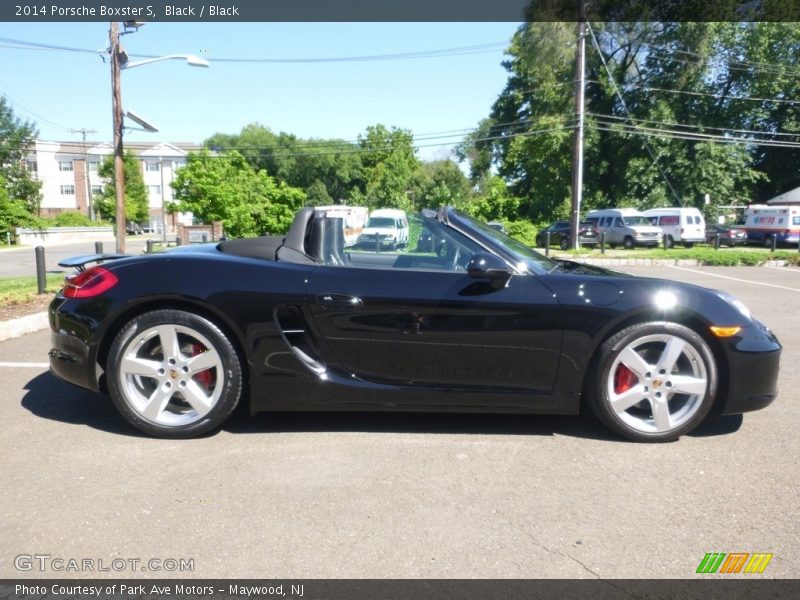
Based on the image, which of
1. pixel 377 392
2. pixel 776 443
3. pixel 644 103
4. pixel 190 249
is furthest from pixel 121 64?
pixel 644 103

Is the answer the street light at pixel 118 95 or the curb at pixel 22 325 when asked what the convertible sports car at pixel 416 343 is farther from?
the street light at pixel 118 95

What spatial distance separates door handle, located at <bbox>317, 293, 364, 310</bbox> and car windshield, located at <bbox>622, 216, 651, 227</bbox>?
29.7m

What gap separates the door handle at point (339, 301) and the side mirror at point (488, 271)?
638mm

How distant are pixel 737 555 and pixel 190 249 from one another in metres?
3.39

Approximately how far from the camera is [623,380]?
3.56 meters

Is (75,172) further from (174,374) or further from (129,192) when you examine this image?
(174,374)

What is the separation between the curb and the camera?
6.36 m

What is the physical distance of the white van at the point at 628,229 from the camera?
30047 mm

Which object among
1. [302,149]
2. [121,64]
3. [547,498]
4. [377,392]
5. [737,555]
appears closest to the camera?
[737,555]

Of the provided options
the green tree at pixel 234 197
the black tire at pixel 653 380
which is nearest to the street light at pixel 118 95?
the green tree at pixel 234 197

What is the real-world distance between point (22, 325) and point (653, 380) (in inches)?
247

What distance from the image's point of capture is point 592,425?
152 inches

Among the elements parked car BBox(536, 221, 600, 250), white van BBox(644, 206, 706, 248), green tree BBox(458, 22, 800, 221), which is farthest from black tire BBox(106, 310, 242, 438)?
green tree BBox(458, 22, 800, 221)

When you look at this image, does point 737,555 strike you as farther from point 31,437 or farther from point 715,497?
point 31,437
